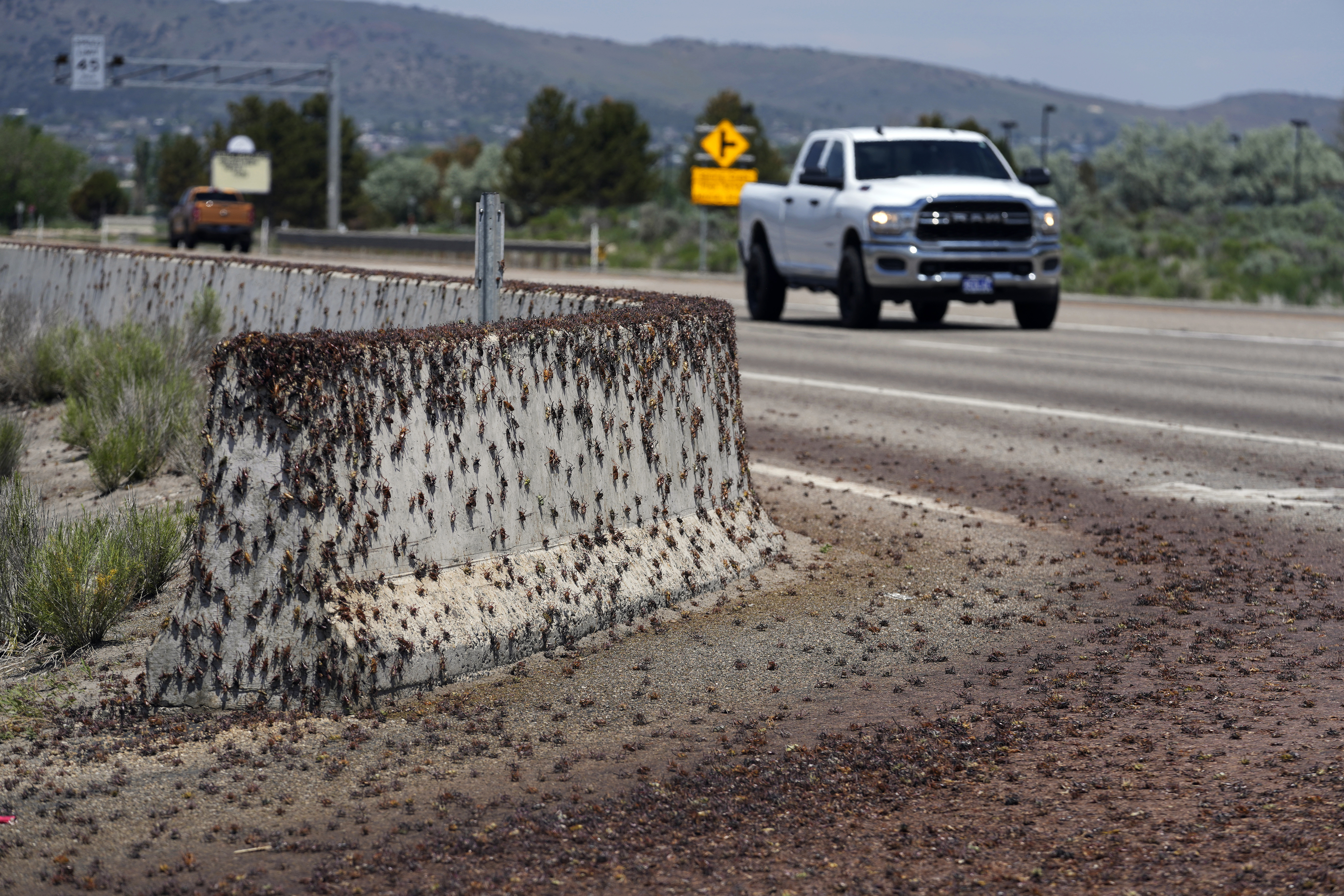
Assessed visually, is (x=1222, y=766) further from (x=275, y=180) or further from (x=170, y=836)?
(x=275, y=180)

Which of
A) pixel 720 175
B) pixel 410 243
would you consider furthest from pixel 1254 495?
pixel 410 243

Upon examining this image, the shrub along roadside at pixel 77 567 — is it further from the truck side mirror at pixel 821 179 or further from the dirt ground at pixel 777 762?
the truck side mirror at pixel 821 179

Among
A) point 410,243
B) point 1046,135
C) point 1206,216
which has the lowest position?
point 410,243

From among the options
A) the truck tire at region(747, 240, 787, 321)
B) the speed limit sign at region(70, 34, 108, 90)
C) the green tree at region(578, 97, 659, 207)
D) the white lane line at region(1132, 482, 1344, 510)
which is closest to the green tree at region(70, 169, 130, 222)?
the green tree at region(578, 97, 659, 207)

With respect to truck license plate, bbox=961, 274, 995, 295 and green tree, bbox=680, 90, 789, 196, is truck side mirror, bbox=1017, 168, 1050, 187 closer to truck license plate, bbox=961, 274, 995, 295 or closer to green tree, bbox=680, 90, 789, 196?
truck license plate, bbox=961, 274, 995, 295

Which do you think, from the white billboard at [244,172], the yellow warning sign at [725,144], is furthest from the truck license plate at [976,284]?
the white billboard at [244,172]

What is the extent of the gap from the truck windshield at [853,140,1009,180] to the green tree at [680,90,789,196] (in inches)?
2473

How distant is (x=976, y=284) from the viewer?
17.3m

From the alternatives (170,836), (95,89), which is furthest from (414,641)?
(95,89)

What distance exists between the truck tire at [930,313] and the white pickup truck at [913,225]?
21 cm

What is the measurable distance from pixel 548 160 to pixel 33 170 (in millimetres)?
32578

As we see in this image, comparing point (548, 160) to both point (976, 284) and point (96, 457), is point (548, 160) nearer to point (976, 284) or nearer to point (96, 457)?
point (976, 284)

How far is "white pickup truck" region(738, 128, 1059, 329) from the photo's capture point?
1712cm

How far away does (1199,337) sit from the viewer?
59.2 feet
